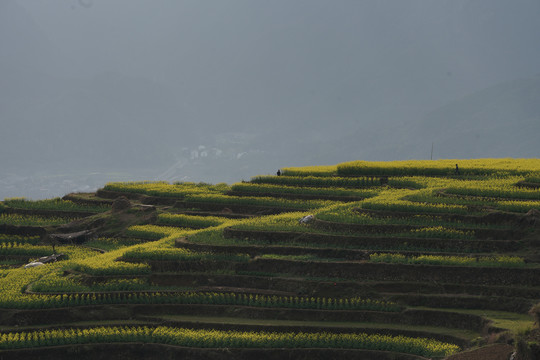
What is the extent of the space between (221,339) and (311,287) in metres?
3.71

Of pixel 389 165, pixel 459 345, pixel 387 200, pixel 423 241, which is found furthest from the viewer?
pixel 389 165

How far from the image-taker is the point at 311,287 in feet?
75.2

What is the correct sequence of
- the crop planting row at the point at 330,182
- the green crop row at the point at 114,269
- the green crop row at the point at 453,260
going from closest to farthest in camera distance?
the green crop row at the point at 453,260 < the green crop row at the point at 114,269 < the crop planting row at the point at 330,182

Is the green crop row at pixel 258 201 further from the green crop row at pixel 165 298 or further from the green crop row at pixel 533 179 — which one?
the green crop row at pixel 165 298

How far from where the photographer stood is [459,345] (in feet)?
63.6

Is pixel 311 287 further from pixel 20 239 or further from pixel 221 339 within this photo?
pixel 20 239

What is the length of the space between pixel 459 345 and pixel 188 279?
933 centimetres

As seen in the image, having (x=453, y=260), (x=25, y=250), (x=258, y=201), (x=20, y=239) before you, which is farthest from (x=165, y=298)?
(x=20, y=239)

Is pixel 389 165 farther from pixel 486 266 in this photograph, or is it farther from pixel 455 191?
pixel 486 266

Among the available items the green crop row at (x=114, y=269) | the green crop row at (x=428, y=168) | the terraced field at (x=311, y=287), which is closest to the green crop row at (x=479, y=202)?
the terraced field at (x=311, y=287)

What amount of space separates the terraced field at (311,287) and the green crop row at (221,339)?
0.04 m

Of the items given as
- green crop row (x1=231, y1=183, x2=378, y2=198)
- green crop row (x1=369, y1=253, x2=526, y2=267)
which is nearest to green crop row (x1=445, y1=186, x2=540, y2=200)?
green crop row (x1=231, y1=183, x2=378, y2=198)

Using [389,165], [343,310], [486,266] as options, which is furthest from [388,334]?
[389,165]

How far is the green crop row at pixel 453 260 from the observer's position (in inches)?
875
